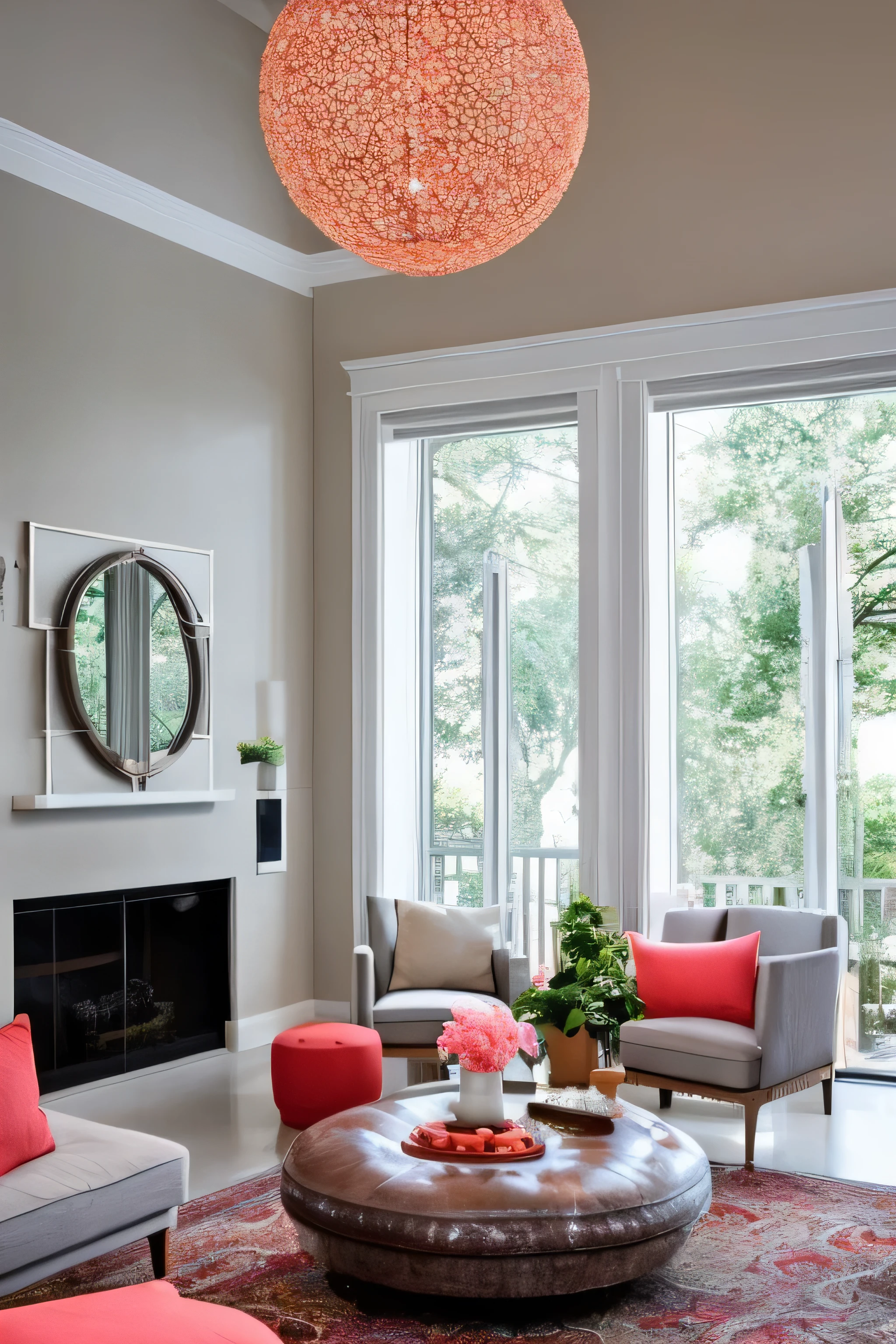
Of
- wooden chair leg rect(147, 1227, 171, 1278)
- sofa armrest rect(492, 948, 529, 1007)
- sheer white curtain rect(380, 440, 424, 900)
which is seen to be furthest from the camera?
sheer white curtain rect(380, 440, 424, 900)

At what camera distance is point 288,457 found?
6309mm

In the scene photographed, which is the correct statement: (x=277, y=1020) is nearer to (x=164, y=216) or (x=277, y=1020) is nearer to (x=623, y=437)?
(x=623, y=437)

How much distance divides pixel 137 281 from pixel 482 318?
1.69 metres

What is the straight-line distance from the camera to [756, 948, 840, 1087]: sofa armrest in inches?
161

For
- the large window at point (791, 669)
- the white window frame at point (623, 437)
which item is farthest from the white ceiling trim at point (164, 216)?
the large window at point (791, 669)

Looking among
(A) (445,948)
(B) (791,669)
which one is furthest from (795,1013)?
(B) (791,669)

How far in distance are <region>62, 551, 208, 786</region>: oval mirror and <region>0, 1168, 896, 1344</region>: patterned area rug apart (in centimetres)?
218

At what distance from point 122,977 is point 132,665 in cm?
137

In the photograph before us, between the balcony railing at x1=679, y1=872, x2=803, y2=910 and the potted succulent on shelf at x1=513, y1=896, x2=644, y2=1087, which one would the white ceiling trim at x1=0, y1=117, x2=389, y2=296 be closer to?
the balcony railing at x1=679, y1=872, x2=803, y2=910

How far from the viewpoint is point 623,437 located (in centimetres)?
561

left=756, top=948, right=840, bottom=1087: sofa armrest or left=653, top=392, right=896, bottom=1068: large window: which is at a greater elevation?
left=653, top=392, right=896, bottom=1068: large window

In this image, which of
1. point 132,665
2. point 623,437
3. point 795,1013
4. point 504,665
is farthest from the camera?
point 504,665

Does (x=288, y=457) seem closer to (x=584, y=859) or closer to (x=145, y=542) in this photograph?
(x=145, y=542)

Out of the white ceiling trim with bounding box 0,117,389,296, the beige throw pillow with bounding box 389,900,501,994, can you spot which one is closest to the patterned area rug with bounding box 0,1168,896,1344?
the beige throw pillow with bounding box 389,900,501,994
